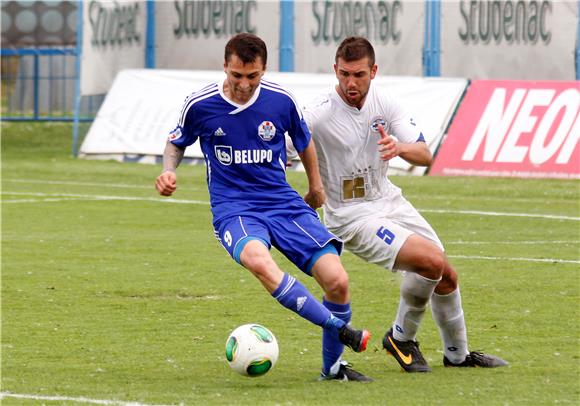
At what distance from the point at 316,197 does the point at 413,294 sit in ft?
2.75

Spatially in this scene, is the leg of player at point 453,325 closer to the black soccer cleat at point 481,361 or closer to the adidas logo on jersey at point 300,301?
the black soccer cleat at point 481,361

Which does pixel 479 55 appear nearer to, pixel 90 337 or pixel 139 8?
pixel 139 8

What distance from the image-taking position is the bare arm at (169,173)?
25.6 feet

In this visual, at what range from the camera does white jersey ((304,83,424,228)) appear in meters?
8.28

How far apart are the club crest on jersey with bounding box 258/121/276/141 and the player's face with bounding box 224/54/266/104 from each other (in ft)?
0.65

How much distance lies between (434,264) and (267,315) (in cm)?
243

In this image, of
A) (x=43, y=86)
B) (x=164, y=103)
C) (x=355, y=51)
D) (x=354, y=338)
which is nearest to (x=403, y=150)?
(x=355, y=51)

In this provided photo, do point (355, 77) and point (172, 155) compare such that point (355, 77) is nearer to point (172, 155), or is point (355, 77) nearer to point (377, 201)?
point (377, 201)

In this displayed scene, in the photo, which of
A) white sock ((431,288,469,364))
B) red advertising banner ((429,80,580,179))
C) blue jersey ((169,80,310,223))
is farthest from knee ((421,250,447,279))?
red advertising banner ((429,80,580,179))

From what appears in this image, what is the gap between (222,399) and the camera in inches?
284

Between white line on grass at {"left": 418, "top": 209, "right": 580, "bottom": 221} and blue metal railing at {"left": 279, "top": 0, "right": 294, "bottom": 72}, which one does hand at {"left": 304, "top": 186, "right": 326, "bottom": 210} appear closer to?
white line on grass at {"left": 418, "top": 209, "right": 580, "bottom": 221}

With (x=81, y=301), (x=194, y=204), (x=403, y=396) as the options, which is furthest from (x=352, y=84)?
(x=194, y=204)

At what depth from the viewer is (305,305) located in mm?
7387

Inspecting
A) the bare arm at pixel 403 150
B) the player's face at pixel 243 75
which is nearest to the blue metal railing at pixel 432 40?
the bare arm at pixel 403 150
